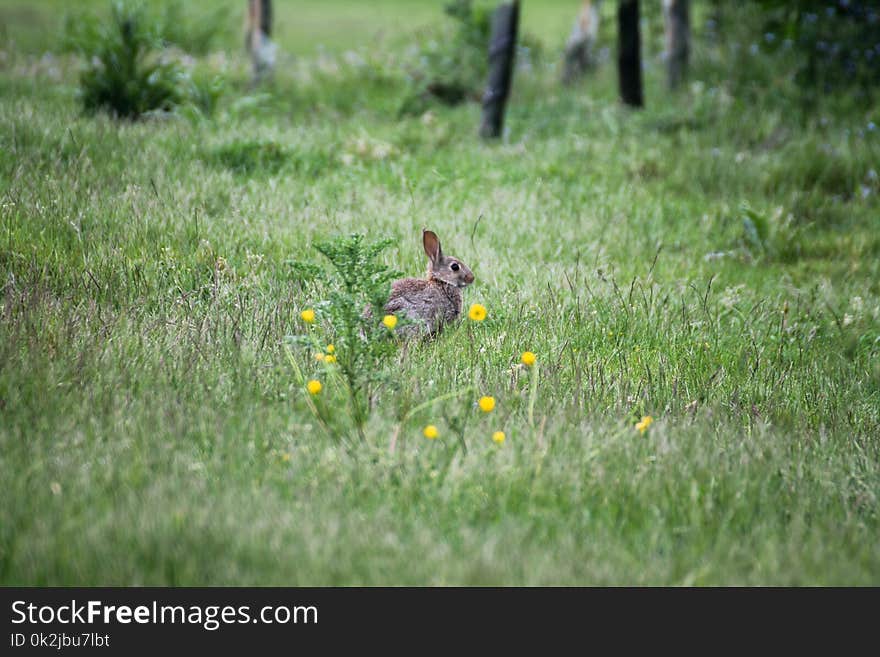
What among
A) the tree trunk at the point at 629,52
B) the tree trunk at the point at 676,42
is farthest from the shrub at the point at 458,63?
the tree trunk at the point at 676,42

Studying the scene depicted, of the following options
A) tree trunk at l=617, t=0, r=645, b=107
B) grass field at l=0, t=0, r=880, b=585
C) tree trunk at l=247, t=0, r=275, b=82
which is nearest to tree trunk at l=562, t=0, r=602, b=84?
tree trunk at l=617, t=0, r=645, b=107

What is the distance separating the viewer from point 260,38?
438 inches

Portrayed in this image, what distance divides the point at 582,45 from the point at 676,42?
188 centimetres

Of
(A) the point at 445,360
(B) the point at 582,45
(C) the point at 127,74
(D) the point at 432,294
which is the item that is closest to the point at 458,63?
(B) the point at 582,45

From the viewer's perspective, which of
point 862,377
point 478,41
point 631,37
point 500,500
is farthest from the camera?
point 478,41

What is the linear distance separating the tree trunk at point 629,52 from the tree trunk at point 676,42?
1.17m

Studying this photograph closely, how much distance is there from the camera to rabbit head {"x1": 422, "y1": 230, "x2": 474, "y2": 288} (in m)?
5.67

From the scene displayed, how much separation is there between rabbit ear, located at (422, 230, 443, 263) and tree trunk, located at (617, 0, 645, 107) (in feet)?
23.9

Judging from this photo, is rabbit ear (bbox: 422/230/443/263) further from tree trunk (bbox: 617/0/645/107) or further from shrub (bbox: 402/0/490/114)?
tree trunk (bbox: 617/0/645/107)

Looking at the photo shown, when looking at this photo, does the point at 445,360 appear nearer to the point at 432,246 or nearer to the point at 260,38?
the point at 432,246

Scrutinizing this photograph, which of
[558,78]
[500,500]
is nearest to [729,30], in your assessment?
[558,78]

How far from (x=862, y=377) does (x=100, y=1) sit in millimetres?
18027

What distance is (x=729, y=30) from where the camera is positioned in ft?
51.1

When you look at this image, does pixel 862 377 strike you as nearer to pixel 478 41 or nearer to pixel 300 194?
pixel 300 194
